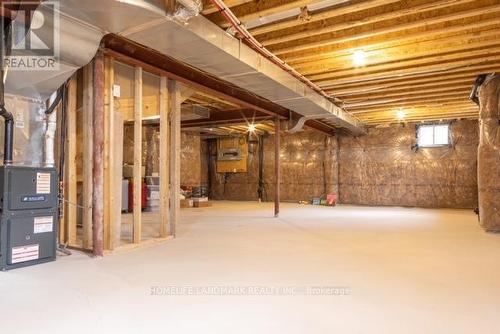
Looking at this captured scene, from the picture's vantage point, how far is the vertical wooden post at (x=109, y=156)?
136 inches

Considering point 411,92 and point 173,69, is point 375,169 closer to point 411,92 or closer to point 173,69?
point 411,92

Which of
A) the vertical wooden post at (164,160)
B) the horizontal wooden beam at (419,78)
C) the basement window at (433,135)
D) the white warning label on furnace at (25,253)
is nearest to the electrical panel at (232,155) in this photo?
the basement window at (433,135)

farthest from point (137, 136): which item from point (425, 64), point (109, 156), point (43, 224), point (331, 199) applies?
point (331, 199)

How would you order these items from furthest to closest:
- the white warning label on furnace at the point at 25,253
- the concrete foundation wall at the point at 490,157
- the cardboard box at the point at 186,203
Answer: the cardboard box at the point at 186,203
the concrete foundation wall at the point at 490,157
the white warning label on furnace at the point at 25,253

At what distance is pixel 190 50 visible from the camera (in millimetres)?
3164

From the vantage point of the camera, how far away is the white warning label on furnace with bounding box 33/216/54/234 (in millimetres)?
3020

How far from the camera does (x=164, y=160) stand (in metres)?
4.08

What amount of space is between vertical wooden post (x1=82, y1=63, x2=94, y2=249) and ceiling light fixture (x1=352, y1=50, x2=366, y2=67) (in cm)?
301

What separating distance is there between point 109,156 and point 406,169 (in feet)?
25.6

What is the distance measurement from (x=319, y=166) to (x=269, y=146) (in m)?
1.75

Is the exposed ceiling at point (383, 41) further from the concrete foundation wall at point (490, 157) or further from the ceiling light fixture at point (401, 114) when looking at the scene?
the ceiling light fixture at point (401, 114)

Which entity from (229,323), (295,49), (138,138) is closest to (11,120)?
(138,138)

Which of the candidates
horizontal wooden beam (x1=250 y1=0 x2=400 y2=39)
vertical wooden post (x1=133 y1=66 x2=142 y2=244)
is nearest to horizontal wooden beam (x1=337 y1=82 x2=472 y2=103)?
horizontal wooden beam (x1=250 y1=0 x2=400 y2=39)

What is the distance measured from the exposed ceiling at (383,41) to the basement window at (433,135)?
2.97 m
